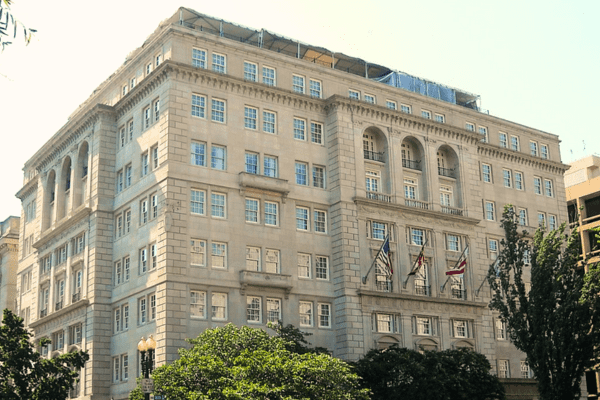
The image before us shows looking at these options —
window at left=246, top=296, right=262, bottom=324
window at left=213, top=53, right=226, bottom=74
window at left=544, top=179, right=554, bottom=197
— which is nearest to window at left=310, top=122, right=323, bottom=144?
window at left=213, top=53, right=226, bottom=74

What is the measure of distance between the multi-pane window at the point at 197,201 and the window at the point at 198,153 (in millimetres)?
2007

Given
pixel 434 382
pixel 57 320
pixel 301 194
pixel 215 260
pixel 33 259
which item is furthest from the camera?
pixel 33 259

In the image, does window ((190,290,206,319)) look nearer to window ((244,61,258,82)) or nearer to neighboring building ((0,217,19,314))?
window ((244,61,258,82))

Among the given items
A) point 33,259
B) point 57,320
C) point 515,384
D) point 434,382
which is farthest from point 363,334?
point 33,259

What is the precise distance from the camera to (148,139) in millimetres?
60469

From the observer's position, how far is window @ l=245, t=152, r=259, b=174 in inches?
2387

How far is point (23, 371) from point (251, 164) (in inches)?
810

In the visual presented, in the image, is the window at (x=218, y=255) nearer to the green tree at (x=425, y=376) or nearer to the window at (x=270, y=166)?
the window at (x=270, y=166)

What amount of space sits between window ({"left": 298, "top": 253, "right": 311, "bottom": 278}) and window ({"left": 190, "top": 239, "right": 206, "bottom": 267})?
755cm

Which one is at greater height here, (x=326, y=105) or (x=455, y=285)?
(x=326, y=105)

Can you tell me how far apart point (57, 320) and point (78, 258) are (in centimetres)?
585

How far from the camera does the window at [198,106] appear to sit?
5922cm

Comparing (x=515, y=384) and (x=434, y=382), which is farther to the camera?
(x=515, y=384)

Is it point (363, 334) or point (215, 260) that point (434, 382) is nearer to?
point (363, 334)
